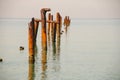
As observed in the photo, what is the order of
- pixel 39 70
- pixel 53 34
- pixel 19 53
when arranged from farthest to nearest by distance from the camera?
pixel 53 34
pixel 19 53
pixel 39 70

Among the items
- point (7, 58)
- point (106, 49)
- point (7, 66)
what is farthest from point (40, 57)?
point (106, 49)

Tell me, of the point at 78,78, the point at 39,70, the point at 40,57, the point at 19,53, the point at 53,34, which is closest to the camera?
the point at 78,78

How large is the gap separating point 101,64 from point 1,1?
5500 mm

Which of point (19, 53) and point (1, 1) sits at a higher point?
point (1, 1)

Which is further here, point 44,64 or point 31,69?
point 44,64

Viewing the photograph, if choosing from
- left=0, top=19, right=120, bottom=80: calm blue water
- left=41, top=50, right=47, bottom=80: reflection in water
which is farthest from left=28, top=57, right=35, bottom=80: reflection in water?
left=41, top=50, right=47, bottom=80: reflection in water

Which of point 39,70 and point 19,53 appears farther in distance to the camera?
point 19,53

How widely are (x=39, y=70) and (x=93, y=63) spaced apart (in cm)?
165

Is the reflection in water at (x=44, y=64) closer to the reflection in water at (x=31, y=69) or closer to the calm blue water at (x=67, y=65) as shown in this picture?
the calm blue water at (x=67, y=65)

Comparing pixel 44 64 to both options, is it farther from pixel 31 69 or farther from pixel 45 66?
pixel 31 69

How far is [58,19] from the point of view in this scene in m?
15.2

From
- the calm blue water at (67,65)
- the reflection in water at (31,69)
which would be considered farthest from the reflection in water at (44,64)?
the reflection in water at (31,69)

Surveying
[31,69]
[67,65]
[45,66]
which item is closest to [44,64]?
[45,66]

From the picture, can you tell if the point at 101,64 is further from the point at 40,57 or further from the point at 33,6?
the point at 33,6
